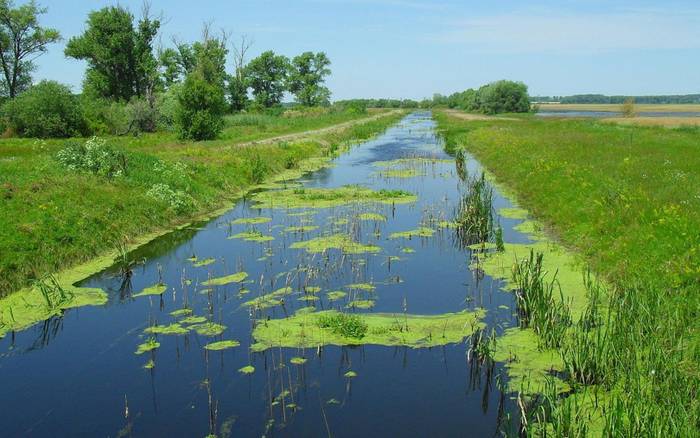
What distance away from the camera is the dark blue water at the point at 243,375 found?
25.1 feet

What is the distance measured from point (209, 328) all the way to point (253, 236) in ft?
23.7

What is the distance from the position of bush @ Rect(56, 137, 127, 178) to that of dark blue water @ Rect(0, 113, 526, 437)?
300 inches

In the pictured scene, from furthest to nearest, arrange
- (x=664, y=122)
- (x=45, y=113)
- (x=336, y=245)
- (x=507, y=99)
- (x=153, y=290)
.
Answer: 1. (x=507, y=99)
2. (x=664, y=122)
3. (x=45, y=113)
4. (x=336, y=245)
5. (x=153, y=290)

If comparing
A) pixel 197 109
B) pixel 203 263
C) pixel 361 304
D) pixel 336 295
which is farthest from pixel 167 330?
pixel 197 109

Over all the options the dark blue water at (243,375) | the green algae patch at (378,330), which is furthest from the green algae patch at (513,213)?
the green algae patch at (378,330)

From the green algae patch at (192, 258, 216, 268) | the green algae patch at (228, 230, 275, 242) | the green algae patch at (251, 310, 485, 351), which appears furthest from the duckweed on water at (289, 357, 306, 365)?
the green algae patch at (228, 230, 275, 242)

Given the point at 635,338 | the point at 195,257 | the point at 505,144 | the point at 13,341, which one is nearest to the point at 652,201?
the point at 635,338

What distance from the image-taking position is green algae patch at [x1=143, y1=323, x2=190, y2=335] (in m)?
10.5

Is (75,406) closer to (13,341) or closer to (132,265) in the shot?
(13,341)

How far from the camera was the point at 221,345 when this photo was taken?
989 cm

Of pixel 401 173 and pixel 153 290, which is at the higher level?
pixel 401 173

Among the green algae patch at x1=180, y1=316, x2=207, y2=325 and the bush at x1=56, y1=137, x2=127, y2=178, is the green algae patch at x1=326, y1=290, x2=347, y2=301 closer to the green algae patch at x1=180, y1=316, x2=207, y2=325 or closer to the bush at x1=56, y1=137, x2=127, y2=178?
the green algae patch at x1=180, y1=316, x2=207, y2=325

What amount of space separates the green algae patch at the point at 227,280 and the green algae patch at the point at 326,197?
28.3ft

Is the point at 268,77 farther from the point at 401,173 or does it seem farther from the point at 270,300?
the point at 270,300
